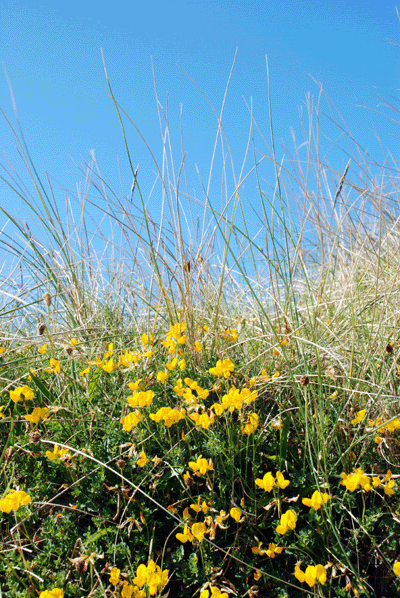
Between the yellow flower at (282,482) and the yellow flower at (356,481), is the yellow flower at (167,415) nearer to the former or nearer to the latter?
the yellow flower at (282,482)

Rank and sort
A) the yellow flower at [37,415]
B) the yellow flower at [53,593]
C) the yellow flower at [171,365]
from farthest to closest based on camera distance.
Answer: the yellow flower at [171,365] < the yellow flower at [37,415] < the yellow flower at [53,593]

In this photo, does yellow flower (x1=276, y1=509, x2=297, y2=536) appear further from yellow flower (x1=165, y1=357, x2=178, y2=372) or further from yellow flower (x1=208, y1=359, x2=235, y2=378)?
yellow flower (x1=165, y1=357, x2=178, y2=372)

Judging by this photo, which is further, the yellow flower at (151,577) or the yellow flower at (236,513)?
the yellow flower at (236,513)

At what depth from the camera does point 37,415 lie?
1.60 m

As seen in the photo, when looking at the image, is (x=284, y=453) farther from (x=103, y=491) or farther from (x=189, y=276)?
(x=189, y=276)

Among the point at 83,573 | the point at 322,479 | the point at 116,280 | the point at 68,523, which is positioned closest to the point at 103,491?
the point at 68,523

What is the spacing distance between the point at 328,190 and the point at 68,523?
2718mm

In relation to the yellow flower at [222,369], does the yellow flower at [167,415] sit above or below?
below

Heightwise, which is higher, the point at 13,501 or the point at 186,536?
the point at 13,501

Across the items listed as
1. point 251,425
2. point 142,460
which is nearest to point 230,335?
point 251,425

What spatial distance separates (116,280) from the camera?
122 inches

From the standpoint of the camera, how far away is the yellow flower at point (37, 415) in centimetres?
157

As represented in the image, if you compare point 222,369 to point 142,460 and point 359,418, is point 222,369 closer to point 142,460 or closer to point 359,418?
point 142,460

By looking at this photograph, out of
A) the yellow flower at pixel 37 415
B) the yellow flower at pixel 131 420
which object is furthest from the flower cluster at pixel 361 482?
the yellow flower at pixel 37 415
